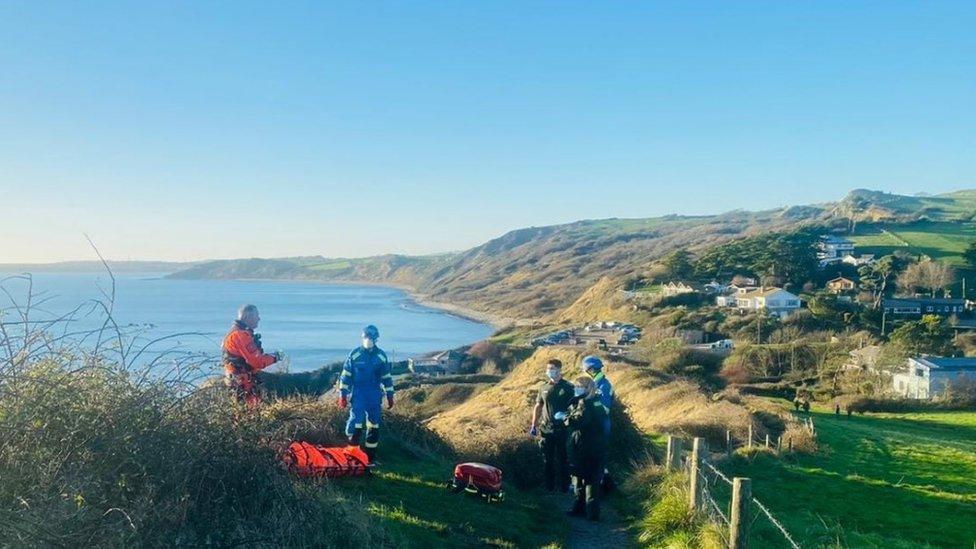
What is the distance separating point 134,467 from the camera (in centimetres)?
475

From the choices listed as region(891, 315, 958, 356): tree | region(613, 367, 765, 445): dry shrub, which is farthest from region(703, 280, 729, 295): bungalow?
region(613, 367, 765, 445): dry shrub

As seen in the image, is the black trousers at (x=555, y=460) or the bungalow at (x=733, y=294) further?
the bungalow at (x=733, y=294)

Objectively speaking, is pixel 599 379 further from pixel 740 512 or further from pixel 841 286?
pixel 841 286

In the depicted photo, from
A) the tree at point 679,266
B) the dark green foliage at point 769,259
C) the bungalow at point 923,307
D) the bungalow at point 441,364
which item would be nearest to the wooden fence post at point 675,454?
the bungalow at point 441,364

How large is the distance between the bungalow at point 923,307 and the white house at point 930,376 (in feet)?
88.0

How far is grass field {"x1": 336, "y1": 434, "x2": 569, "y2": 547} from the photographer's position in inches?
313

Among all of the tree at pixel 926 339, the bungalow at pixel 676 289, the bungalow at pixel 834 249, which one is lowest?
the tree at pixel 926 339

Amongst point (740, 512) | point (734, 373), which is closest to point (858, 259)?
point (734, 373)

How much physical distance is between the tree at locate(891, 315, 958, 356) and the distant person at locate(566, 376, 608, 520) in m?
57.2

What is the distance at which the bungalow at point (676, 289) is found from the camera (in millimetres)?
97956

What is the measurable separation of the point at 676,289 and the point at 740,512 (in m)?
97.1

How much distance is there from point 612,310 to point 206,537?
101 metres

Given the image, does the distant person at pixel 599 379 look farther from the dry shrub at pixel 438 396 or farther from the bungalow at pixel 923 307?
the bungalow at pixel 923 307

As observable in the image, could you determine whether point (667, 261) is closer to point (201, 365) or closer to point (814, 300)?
point (814, 300)
